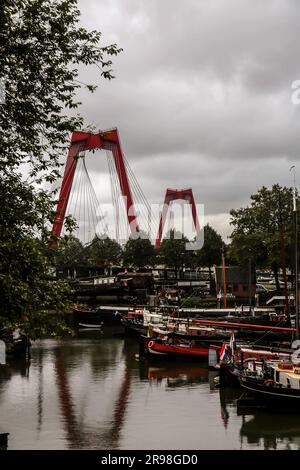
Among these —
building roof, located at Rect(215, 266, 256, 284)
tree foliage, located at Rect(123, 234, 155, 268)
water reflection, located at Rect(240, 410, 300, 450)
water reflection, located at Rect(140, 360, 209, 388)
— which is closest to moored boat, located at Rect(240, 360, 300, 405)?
water reflection, located at Rect(240, 410, 300, 450)

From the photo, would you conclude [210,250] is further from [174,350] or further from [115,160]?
[174,350]

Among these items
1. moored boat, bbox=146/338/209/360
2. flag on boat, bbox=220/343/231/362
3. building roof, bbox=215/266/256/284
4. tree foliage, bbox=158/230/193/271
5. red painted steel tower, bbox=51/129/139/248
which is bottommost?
moored boat, bbox=146/338/209/360

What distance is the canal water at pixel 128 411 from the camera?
20.4 metres

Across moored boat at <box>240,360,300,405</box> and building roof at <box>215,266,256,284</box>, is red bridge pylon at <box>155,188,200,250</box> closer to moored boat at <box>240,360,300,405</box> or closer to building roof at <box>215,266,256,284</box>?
building roof at <box>215,266,256,284</box>

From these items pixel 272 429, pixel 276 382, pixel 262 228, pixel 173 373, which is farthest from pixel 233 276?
pixel 272 429

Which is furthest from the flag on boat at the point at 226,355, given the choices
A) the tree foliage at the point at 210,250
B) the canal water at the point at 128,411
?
the tree foliage at the point at 210,250

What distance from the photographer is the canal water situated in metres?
20.4

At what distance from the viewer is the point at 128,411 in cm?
2523

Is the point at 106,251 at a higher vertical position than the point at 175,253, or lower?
higher

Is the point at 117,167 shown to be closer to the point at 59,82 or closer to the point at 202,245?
the point at 202,245

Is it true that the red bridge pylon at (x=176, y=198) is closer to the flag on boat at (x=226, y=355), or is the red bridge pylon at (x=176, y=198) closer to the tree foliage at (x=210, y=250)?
the tree foliage at (x=210, y=250)

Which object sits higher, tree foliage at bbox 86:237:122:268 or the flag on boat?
tree foliage at bbox 86:237:122:268

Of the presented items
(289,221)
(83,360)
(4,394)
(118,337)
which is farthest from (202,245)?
(4,394)
